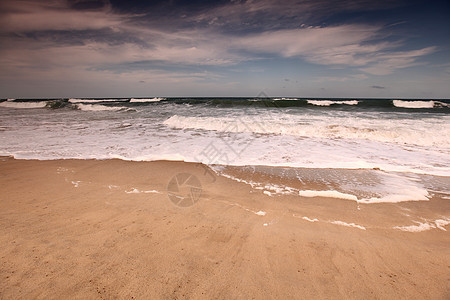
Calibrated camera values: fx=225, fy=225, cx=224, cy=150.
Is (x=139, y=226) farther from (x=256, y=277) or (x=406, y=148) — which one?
(x=406, y=148)

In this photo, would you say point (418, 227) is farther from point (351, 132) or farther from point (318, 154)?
point (351, 132)

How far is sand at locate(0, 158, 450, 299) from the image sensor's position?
2.05m

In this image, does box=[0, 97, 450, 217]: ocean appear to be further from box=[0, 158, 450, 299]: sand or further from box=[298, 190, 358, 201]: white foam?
box=[0, 158, 450, 299]: sand

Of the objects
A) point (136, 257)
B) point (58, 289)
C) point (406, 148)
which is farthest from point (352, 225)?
point (406, 148)

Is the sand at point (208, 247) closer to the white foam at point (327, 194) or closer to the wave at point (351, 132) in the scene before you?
the white foam at point (327, 194)

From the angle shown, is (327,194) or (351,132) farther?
(351,132)

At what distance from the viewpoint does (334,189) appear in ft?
15.0

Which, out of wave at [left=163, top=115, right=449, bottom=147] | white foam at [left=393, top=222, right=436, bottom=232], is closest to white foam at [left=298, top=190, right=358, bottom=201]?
white foam at [left=393, top=222, right=436, bottom=232]

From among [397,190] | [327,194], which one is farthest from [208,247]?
[397,190]

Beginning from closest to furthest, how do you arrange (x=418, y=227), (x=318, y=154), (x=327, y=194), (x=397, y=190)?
(x=418, y=227) → (x=327, y=194) → (x=397, y=190) → (x=318, y=154)

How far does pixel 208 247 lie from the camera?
2.63 m

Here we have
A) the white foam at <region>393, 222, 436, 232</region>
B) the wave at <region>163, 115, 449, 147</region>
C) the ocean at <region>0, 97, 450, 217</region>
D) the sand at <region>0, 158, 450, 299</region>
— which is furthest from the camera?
the wave at <region>163, 115, 449, 147</region>

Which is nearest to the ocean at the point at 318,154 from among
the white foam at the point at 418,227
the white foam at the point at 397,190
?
the white foam at the point at 397,190

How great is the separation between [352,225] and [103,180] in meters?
4.72
